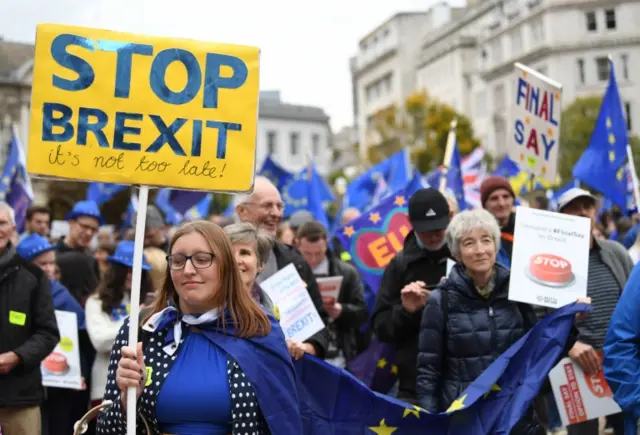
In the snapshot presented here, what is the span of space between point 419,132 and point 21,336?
5447cm

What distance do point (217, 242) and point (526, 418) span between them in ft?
7.86

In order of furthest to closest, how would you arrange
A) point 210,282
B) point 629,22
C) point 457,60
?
point 457,60, point 629,22, point 210,282

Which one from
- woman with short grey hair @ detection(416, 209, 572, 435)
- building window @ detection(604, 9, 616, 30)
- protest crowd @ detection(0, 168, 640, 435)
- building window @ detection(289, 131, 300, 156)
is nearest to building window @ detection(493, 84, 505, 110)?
building window @ detection(604, 9, 616, 30)

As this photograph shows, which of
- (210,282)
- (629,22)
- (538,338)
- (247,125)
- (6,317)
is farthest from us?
(629,22)

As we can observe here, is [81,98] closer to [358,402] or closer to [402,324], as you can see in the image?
[358,402]

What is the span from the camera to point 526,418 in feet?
17.9

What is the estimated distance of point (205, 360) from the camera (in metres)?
3.78

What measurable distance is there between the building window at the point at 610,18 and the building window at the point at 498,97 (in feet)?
31.4

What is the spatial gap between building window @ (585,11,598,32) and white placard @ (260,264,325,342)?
66.9m

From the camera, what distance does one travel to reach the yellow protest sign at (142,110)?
4.05 m

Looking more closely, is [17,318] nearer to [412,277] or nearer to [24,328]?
[24,328]

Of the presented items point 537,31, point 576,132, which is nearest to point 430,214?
point 576,132

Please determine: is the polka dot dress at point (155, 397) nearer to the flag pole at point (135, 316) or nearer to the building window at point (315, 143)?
the flag pole at point (135, 316)

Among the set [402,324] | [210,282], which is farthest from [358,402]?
[210,282]
